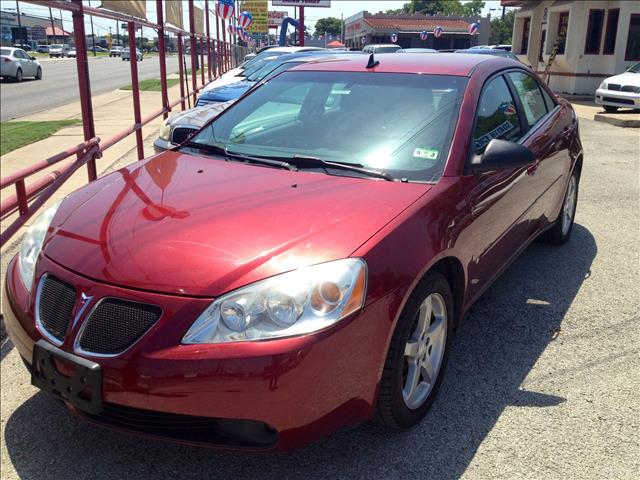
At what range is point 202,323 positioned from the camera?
2.17 meters

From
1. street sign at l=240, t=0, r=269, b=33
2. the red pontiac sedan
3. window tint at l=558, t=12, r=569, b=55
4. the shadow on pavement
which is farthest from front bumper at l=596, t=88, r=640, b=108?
street sign at l=240, t=0, r=269, b=33

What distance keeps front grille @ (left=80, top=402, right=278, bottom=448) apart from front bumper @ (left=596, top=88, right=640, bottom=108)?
16.2 meters

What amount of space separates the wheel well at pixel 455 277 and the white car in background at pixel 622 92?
14940 mm

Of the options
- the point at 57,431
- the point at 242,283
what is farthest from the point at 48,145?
the point at 242,283

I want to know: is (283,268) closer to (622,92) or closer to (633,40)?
(622,92)

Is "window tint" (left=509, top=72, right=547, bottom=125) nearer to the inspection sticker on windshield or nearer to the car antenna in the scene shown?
the car antenna

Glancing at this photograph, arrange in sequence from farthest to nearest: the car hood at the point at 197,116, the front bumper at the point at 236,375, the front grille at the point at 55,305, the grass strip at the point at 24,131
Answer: the grass strip at the point at 24,131 < the car hood at the point at 197,116 < the front grille at the point at 55,305 < the front bumper at the point at 236,375

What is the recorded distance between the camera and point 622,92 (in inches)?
626

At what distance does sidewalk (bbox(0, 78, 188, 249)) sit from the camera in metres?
7.80

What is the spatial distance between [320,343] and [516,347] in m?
1.83

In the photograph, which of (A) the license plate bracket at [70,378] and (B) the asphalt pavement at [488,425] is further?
(B) the asphalt pavement at [488,425]

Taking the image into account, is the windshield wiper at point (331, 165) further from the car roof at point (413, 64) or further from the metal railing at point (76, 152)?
the metal railing at point (76, 152)

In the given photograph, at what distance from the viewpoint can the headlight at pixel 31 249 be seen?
8.80 ft

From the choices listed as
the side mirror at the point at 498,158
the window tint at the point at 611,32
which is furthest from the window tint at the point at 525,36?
the side mirror at the point at 498,158
